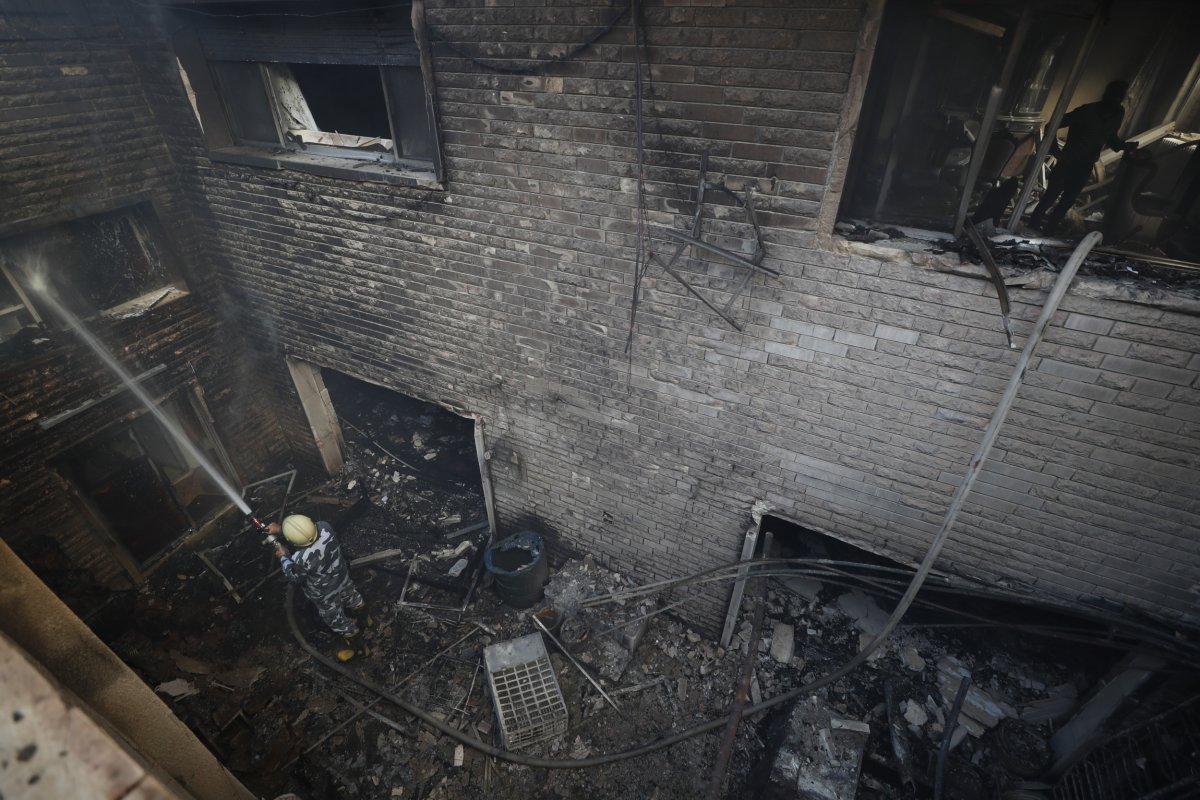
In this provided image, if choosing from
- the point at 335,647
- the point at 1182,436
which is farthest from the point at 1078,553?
the point at 335,647

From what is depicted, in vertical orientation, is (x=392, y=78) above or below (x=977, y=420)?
above

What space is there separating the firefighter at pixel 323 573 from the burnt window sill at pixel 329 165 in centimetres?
349

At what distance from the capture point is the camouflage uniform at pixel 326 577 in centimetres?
576

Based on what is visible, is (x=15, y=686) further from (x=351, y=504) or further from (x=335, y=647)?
(x=351, y=504)

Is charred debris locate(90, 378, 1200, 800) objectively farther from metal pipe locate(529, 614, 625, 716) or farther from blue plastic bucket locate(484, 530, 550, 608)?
blue plastic bucket locate(484, 530, 550, 608)

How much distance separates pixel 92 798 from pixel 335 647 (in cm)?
498

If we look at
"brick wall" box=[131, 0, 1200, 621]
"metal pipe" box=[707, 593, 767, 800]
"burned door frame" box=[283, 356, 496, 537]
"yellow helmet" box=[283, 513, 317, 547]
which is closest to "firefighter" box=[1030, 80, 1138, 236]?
"brick wall" box=[131, 0, 1200, 621]

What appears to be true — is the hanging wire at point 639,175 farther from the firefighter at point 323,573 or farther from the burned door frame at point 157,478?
the burned door frame at point 157,478

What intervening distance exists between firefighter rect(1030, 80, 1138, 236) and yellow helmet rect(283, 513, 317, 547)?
688 cm

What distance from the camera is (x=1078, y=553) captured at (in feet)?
12.2

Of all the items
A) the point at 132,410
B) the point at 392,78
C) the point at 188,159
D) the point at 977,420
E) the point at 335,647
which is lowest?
the point at 335,647

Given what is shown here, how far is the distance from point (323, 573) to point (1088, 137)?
286 inches

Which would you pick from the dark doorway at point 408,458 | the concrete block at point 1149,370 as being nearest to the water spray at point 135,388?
the dark doorway at point 408,458

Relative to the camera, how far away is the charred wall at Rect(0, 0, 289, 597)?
16.1ft
